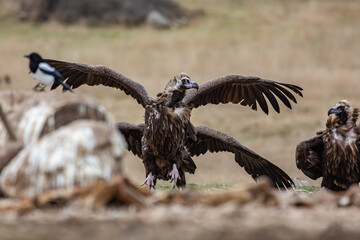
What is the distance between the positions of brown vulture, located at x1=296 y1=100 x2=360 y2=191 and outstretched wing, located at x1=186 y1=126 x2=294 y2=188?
30.8 inches

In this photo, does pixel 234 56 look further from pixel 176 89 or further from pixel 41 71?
pixel 41 71

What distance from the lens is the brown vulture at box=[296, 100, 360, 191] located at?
1102cm

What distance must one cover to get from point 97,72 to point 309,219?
6.47m

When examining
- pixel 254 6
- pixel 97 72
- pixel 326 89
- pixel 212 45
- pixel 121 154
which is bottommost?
pixel 121 154

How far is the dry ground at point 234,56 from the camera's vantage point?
22.6 meters

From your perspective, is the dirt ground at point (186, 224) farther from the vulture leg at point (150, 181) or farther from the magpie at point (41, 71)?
the vulture leg at point (150, 181)

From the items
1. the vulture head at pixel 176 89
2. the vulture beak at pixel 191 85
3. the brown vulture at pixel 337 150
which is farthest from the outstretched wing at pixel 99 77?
the brown vulture at pixel 337 150

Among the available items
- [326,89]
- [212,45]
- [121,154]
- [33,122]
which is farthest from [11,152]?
[212,45]

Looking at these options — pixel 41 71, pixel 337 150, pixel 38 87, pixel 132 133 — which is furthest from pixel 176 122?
pixel 41 71

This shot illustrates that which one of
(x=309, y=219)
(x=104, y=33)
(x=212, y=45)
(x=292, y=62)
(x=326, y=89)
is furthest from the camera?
(x=104, y=33)

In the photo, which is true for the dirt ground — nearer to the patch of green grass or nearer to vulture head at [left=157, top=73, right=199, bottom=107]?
vulture head at [left=157, top=73, right=199, bottom=107]

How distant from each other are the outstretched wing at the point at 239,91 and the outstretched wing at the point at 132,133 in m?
0.92

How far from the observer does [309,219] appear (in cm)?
620

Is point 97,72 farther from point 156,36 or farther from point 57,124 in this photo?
point 156,36
